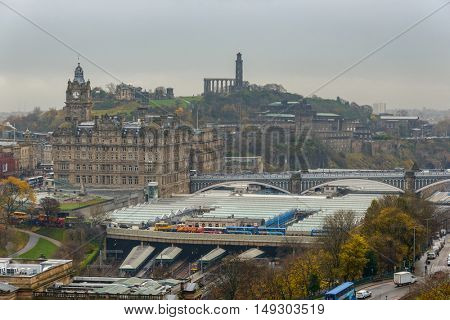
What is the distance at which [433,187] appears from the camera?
4066cm

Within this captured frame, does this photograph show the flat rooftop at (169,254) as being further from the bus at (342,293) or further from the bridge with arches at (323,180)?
the bridge with arches at (323,180)

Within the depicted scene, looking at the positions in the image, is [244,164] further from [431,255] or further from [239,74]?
[431,255]

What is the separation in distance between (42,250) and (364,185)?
53.9 ft

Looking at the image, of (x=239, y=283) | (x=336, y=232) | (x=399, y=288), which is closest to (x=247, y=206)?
(x=336, y=232)

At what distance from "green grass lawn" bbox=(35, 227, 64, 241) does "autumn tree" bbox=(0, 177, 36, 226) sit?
2.82ft

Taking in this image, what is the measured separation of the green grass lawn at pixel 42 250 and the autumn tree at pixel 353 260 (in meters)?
7.87

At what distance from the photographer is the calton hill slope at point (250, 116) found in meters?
52.6

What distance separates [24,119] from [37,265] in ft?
146

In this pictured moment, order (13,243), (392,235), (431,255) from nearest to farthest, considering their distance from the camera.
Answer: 1. (392,235)
2. (431,255)
3. (13,243)

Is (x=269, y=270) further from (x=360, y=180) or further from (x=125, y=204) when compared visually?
(x=360, y=180)

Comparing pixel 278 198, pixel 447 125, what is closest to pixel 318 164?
pixel 278 198

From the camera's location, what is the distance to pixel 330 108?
65812mm

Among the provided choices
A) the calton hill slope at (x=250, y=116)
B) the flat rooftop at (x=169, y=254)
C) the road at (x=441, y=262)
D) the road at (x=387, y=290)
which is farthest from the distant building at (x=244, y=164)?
the road at (x=387, y=290)

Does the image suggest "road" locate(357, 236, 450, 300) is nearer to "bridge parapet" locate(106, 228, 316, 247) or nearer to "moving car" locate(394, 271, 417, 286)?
"moving car" locate(394, 271, 417, 286)
